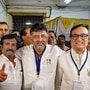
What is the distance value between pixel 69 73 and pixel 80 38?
1.12 ft

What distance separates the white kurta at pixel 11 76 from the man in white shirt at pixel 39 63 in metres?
0.06

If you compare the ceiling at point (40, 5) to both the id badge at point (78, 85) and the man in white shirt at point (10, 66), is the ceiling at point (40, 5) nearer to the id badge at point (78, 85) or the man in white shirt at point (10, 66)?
the man in white shirt at point (10, 66)

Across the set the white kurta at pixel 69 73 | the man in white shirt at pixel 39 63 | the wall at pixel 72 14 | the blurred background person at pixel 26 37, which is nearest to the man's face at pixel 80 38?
the white kurta at pixel 69 73

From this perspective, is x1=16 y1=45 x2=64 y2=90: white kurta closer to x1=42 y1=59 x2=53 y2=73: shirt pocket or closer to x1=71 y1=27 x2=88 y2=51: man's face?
x1=42 y1=59 x2=53 y2=73: shirt pocket

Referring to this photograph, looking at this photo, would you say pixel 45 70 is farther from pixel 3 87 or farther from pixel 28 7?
pixel 28 7

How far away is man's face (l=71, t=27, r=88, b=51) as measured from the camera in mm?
2178

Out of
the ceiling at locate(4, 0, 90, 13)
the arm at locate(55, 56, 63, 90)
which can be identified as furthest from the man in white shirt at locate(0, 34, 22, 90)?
the ceiling at locate(4, 0, 90, 13)

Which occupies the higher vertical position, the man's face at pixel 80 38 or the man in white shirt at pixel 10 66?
the man's face at pixel 80 38

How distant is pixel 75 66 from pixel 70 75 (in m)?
0.10

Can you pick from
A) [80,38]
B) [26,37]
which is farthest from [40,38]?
[26,37]

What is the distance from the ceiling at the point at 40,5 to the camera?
301 inches

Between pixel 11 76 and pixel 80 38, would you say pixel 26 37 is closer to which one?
pixel 11 76

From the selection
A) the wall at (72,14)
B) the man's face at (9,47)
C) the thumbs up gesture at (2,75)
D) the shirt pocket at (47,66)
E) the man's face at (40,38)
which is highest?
the wall at (72,14)

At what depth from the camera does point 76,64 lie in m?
2.26
